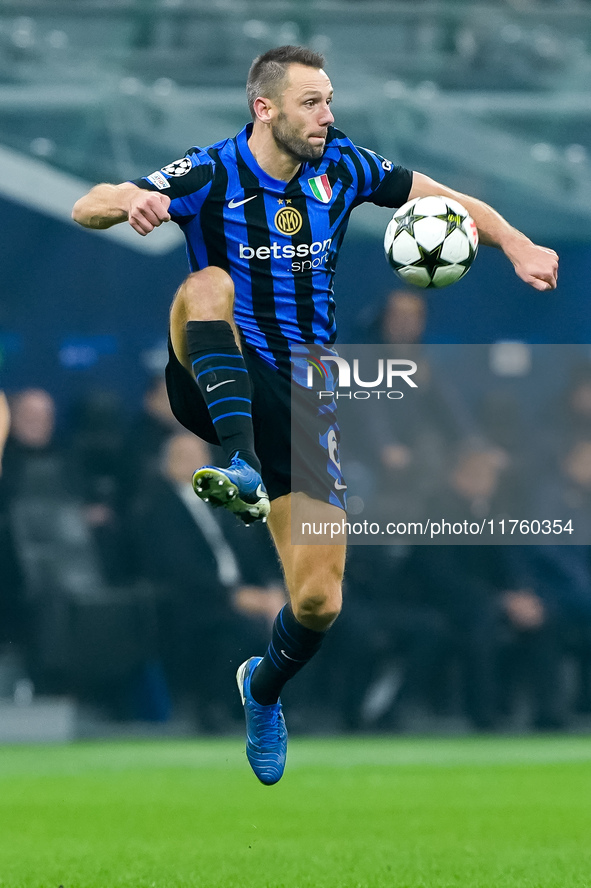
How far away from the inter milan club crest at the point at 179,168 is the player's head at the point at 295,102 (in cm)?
35

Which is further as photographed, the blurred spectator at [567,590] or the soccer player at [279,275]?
the blurred spectator at [567,590]

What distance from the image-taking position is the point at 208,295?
17.0 feet

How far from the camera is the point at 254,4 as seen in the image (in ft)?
33.2

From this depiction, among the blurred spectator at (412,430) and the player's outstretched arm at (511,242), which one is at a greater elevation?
the player's outstretched arm at (511,242)

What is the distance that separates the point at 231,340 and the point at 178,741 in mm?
4945

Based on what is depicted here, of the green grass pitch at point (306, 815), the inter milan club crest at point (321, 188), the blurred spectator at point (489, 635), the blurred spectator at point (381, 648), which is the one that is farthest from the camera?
the blurred spectator at point (489, 635)

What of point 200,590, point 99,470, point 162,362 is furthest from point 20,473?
point 200,590

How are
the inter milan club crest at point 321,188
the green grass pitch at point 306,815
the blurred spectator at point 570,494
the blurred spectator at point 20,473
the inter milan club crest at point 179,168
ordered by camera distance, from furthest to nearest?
1. the blurred spectator at point 570,494
2. the blurred spectator at point 20,473
3. the green grass pitch at point 306,815
4. the inter milan club crest at point 321,188
5. the inter milan club crest at point 179,168

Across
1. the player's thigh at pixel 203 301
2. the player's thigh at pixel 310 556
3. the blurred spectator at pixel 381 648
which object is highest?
the player's thigh at pixel 203 301

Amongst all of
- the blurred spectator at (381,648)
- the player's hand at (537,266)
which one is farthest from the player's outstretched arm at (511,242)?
the blurred spectator at (381,648)

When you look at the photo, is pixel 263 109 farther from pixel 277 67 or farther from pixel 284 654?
pixel 284 654

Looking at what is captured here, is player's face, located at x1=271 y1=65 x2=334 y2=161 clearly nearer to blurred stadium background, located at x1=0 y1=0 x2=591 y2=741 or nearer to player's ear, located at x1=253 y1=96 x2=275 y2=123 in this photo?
player's ear, located at x1=253 y1=96 x2=275 y2=123

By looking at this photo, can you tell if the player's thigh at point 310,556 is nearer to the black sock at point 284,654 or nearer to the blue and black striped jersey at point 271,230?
the black sock at point 284,654

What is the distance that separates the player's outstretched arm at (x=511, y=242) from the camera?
5.41 m
